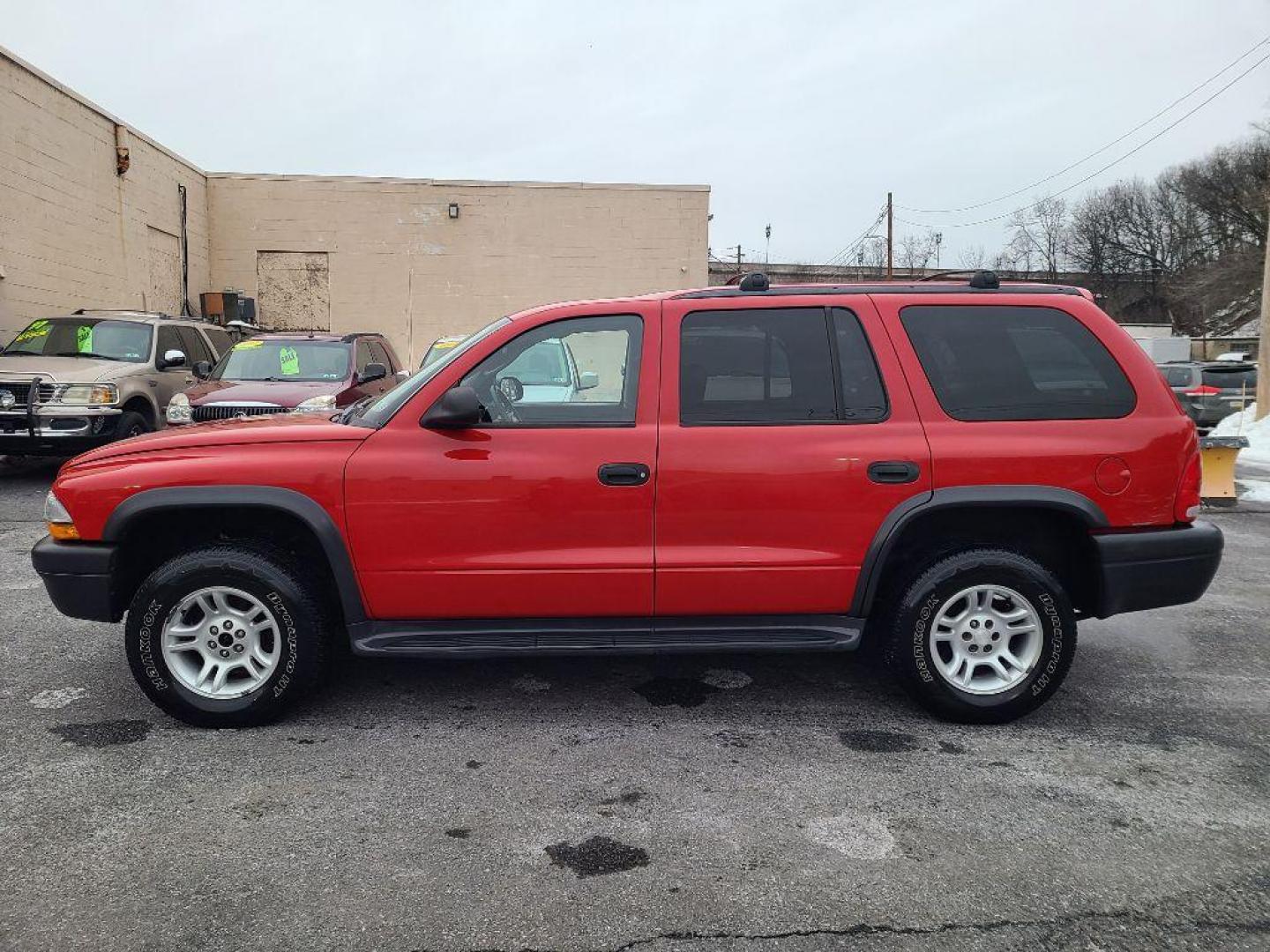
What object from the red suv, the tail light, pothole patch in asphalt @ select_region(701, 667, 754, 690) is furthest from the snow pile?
pothole patch in asphalt @ select_region(701, 667, 754, 690)

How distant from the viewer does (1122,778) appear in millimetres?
3316

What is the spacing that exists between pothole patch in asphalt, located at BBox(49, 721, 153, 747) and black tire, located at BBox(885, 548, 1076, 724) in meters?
3.17

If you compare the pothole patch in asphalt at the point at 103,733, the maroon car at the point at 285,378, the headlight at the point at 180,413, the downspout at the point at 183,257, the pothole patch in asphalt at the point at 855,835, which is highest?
the downspout at the point at 183,257

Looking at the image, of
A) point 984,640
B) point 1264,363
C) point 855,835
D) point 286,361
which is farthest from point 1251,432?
point 855,835

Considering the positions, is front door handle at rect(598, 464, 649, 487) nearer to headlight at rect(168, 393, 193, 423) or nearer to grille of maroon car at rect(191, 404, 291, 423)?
grille of maroon car at rect(191, 404, 291, 423)

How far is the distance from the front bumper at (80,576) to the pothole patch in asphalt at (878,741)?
10.2 ft

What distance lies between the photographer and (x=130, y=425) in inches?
368

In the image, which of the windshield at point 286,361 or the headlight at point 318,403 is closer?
the headlight at point 318,403

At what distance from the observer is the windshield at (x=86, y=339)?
9828mm

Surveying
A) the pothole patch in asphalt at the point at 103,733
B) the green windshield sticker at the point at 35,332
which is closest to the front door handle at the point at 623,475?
the pothole patch in asphalt at the point at 103,733

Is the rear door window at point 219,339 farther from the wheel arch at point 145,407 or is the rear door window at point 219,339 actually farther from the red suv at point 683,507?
the red suv at point 683,507

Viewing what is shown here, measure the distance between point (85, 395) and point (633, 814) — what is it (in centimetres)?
833

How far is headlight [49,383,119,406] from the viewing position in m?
8.86

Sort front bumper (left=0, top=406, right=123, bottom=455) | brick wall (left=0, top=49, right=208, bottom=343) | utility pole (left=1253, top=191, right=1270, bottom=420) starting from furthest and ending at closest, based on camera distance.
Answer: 1. utility pole (left=1253, top=191, right=1270, bottom=420)
2. brick wall (left=0, top=49, right=208, bottom=343)
3. front bumper (left=0, top=406, right=123, bottom=455)
